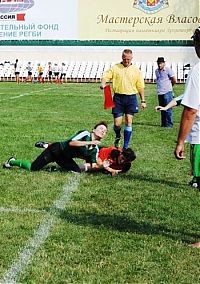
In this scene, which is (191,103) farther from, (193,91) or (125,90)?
(125,90)

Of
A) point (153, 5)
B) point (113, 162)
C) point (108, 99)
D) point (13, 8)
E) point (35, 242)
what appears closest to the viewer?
point (35, 242)

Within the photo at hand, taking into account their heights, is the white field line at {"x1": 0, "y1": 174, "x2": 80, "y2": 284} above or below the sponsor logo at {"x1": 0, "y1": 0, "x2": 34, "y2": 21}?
below

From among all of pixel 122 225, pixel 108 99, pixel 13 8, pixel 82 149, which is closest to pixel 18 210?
pixel 122 225

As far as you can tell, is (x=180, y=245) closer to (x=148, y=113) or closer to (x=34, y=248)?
(x=34, y=248)

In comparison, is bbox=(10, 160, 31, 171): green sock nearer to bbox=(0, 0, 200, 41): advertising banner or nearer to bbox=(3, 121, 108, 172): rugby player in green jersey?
bbox=(3, 121, 108, 172): rugby player in green jersey

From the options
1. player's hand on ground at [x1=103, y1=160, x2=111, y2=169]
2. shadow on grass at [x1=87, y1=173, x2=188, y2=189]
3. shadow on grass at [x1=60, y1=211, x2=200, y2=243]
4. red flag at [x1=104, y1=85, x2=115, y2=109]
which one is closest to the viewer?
shadow on grass at [x1=60, y1=211, x2=200, y2=243]

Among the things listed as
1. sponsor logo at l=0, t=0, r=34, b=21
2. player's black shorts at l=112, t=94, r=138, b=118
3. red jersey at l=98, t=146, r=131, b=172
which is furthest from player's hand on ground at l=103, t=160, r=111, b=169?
sponsor logo at l=0, t=0, r=34, b=21

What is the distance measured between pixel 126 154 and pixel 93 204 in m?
2.16

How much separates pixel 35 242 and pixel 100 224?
0.95 metres

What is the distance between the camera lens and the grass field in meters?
5.54

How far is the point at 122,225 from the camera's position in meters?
7.00

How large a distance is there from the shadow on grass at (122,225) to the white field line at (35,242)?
214 mm

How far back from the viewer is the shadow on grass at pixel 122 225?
6.66 m

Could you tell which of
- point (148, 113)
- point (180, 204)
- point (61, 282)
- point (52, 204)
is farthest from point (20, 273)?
point (148, 113)
